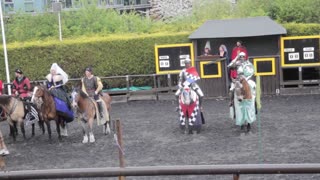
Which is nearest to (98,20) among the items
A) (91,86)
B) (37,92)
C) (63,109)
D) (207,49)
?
(207,49)

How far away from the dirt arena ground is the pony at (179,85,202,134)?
0.32 m

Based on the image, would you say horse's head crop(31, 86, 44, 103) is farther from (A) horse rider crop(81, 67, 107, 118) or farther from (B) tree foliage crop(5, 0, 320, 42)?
(B) tree foliage crop(5, 0, 320, 42)

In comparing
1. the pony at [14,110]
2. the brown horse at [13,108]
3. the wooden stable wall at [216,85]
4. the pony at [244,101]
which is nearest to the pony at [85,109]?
the pony at [14,110]

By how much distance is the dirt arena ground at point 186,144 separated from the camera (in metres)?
10.4

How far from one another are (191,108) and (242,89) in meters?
1.38

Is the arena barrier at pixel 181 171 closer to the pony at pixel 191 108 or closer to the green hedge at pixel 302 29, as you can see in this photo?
the pony at pixel 191 108

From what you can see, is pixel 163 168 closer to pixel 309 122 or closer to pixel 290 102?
pixel 309 122

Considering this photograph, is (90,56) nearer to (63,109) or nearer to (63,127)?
(63,127)

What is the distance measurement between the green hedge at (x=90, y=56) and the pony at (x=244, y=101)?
7.94 m

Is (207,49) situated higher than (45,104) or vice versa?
(207,49)

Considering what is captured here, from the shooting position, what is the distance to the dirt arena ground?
1039 cm

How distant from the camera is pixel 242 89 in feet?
40.1

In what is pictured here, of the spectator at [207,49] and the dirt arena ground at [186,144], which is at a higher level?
the spectator at [207,49]

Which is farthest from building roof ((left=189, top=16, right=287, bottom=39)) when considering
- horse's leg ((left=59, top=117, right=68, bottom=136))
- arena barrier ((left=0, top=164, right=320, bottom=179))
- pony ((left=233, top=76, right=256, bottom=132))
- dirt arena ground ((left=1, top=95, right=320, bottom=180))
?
arena barrier ((left=0, top=164, right=320, bottom=179))
